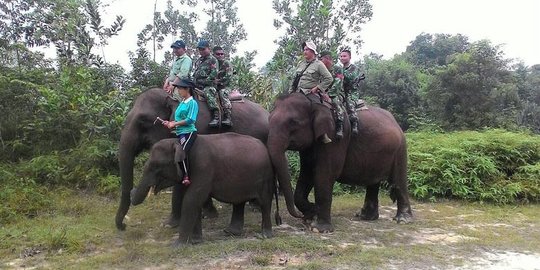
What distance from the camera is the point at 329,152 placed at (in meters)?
6.94

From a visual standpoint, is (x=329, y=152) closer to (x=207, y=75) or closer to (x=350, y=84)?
(x=350, y=84)

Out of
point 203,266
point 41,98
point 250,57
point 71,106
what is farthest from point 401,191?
point 250,57

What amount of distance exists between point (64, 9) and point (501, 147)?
1109 cm

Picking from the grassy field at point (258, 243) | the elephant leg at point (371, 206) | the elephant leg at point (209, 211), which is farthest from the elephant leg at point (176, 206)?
the elephant leg at point (371, 206)

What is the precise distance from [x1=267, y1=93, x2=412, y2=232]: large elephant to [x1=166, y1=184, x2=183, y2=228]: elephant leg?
1364 millimetres

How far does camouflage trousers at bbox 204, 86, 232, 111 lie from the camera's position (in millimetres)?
7125

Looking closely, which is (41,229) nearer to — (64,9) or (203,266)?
(203,266)

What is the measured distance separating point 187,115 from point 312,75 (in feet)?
6.78

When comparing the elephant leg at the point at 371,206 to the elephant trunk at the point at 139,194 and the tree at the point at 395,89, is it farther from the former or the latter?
the tree at the point at 395,89

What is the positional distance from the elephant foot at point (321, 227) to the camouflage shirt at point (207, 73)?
2639mm

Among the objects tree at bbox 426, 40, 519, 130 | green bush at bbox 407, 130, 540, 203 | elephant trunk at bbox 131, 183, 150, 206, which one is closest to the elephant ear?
elephant trunk at bbox 131, 183, 150, 206

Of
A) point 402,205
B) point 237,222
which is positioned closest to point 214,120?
point 237,222

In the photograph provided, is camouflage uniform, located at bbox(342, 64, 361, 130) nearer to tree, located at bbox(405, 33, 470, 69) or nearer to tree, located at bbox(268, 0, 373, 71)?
tree, located at bbox(268, 0, 373, 71)

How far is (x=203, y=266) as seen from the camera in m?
5.10
